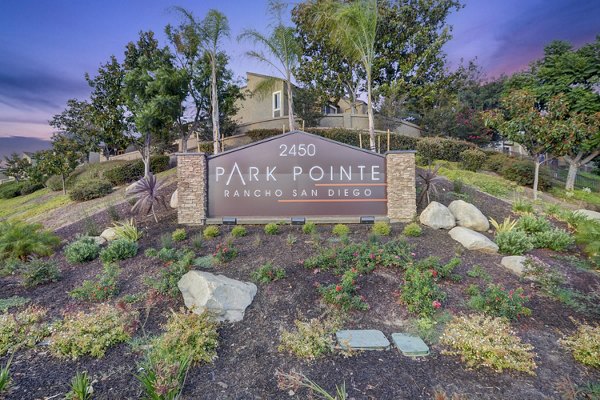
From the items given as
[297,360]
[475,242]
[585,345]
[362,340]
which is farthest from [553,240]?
[297,360]

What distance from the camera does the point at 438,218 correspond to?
7410 mm

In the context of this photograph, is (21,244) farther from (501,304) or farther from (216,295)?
(501,304)

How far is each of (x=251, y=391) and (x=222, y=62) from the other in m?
16.9

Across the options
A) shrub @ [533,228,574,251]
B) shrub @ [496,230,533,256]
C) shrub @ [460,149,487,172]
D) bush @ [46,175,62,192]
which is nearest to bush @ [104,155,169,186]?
bush @ [46,175,62,192]

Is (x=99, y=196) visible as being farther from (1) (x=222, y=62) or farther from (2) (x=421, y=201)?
(2) (x=421, y=201)

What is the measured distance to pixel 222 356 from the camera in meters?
3.21

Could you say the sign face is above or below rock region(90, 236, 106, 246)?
above

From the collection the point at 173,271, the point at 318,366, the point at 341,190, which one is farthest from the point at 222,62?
the point at 318,366

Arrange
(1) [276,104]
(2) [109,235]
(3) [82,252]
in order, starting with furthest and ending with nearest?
(1) [276,104]
(2) [109,235]
(3) [82,252]

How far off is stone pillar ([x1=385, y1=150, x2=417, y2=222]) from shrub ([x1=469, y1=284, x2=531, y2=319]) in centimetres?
401

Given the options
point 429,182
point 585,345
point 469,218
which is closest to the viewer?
point 585,345

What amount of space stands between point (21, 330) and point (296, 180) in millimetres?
6063

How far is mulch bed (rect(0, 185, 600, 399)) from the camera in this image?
2.73 meters

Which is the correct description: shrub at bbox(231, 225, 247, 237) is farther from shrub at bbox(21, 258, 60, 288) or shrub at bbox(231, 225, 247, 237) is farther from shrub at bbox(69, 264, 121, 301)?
shrub at bbox(21, 258, 60, 288)
